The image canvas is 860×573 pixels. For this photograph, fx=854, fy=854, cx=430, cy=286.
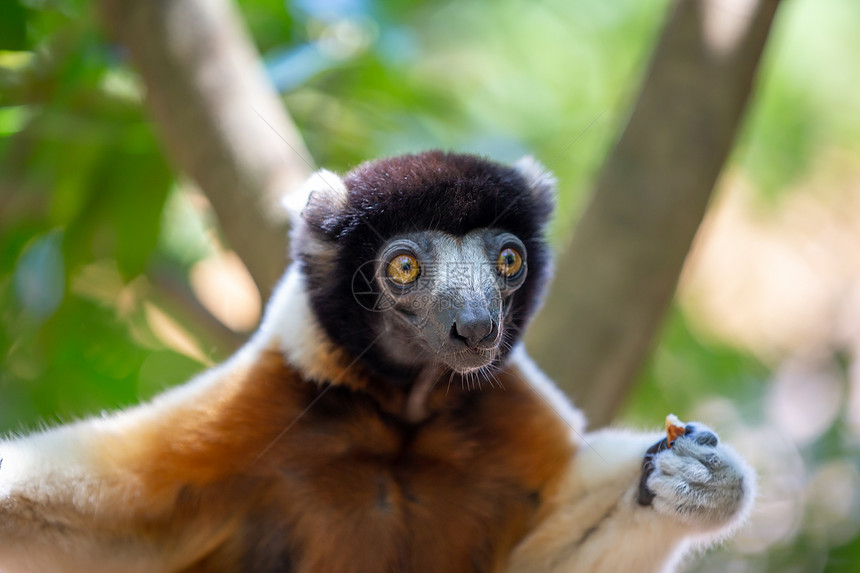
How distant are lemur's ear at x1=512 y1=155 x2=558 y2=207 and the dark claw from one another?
0.86 m

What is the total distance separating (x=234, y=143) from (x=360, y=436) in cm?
151

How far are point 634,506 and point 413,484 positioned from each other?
69 centimetres

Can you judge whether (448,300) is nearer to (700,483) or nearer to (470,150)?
(700,483)

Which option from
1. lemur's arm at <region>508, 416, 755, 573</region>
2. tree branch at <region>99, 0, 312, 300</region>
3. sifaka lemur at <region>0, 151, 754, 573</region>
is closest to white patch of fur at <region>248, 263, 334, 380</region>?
sifaka lemur at <region>0, 151, 754, 573</region>

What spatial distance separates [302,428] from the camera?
267 cm

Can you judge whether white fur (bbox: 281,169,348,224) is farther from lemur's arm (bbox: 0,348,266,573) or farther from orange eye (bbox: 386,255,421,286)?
lemur's arm (bbox: 0,348,266,573)

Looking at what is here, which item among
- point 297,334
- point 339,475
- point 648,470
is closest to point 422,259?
point 297,334

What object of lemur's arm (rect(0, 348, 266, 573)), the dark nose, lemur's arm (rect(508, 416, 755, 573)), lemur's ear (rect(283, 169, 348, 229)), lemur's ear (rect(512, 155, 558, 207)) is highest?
lemur's ear (rect(512, 155, 558, 207))

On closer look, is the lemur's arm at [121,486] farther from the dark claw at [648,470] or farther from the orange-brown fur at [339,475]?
the dark claw at [648,470]

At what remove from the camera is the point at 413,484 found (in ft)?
8.90

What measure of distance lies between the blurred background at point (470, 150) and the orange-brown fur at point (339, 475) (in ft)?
1.74

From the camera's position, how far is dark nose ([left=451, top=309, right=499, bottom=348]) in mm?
2205

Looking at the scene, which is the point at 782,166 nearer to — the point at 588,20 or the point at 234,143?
the point at 588,20

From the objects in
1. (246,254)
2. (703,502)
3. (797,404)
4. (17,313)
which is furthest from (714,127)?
(17,313)
